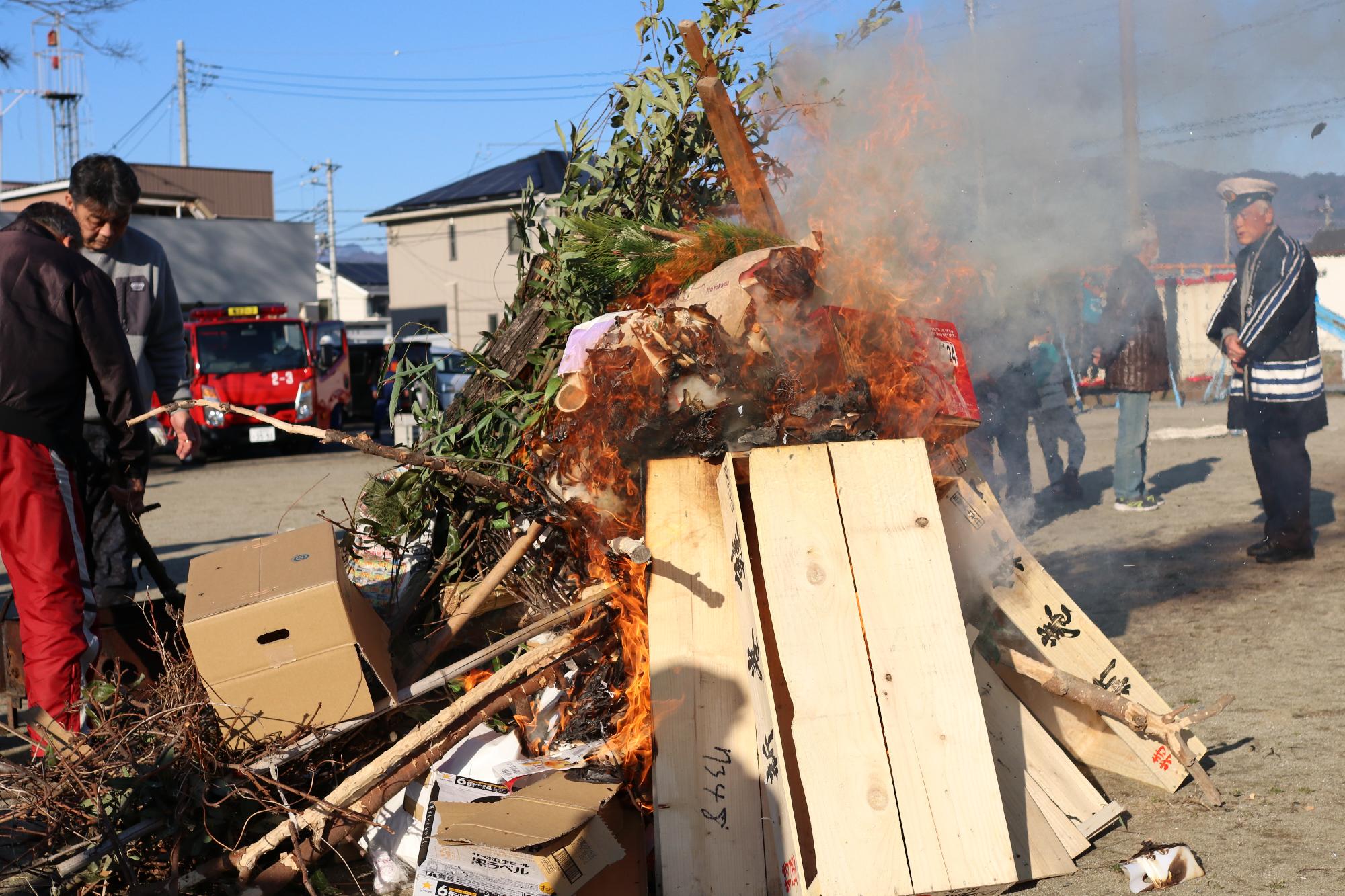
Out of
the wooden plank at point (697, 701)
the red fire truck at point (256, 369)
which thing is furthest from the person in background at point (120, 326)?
the red fire truck at point (256, 369)

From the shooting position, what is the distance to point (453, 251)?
4184 centimetres

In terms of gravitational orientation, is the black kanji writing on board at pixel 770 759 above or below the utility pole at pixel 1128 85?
below

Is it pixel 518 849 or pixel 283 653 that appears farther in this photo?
pixel 283 653

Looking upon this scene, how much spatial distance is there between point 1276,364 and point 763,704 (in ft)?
18.2

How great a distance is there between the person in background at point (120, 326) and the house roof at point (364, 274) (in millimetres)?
59417

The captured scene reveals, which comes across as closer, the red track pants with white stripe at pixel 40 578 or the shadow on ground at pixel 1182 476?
the red track pants with white stripe at pixel 40 578

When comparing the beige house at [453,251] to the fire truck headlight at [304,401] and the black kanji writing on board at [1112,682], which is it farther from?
the black kanji writing on board at [1112,682]

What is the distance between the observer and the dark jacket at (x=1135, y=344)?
888cm

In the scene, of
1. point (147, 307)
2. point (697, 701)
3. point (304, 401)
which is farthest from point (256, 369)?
point (697, 701)

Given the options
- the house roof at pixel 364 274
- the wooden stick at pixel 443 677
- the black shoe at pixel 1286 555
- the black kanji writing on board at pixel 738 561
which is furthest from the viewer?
the house roof at pixel 364 274

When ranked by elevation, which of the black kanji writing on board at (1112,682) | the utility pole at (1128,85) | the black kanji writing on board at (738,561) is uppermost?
the utility pole at (1128,85)

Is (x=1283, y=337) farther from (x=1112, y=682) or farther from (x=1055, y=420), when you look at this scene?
(x=1112, y=682)

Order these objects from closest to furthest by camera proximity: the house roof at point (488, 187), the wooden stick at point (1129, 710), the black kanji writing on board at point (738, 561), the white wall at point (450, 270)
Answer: the black kanji writing on board at point (738, 561)
the wooden stick at point (1129, 710)
the house roof at point (488, 187)
the white wall at point (450, 270)

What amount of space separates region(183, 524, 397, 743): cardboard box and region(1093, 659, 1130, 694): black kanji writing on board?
254 cm
